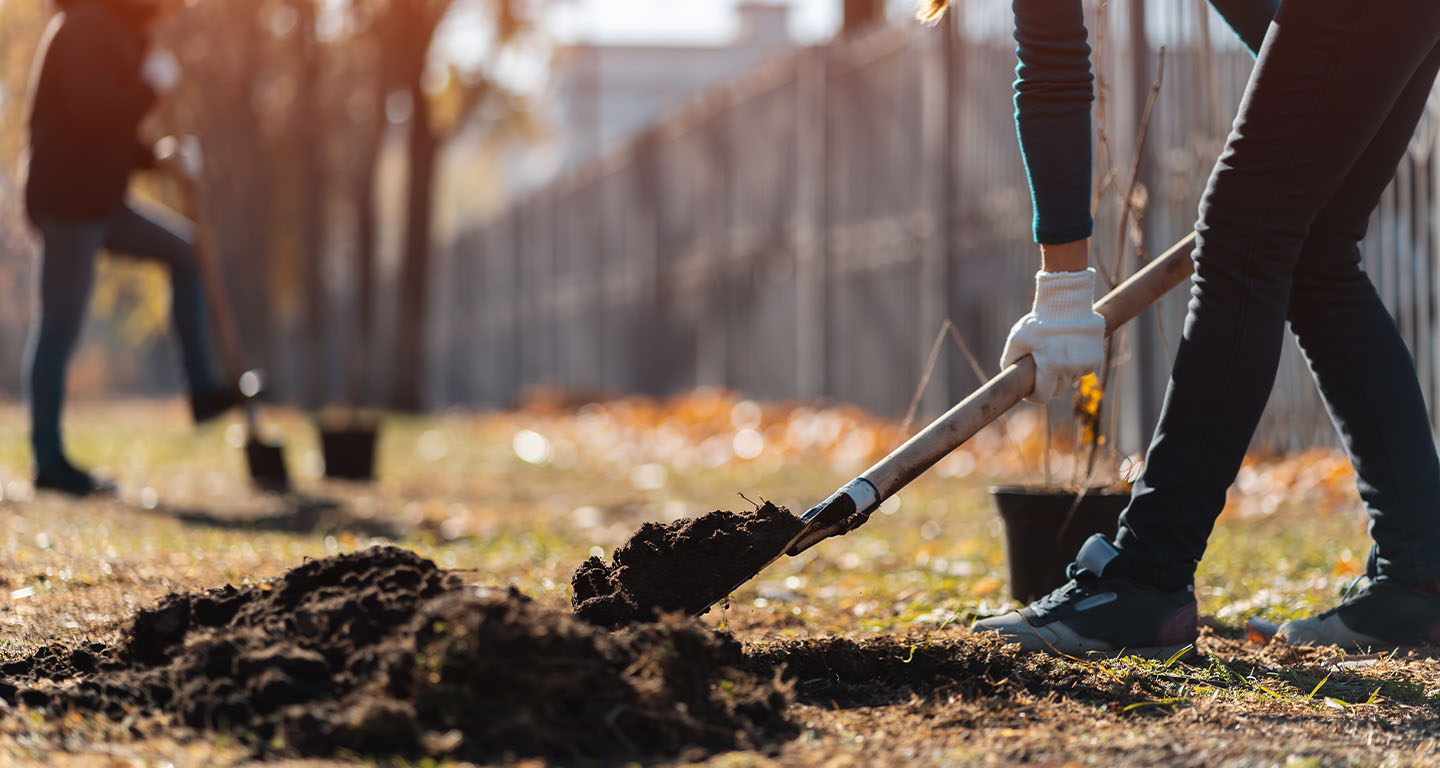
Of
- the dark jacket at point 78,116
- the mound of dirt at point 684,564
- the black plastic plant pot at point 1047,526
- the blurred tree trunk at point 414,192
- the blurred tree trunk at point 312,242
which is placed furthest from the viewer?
the blurred tree trunk at point 414,192

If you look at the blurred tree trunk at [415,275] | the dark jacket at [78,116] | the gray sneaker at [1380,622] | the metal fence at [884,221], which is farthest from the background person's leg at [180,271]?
the blurred tree trunk at [415,275]

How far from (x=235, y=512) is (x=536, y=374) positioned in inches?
678

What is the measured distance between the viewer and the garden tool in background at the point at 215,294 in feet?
22.2

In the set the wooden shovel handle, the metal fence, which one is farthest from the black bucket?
the wooden shovel handle

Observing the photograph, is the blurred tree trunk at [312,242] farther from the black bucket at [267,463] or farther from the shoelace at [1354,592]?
the shoelace at [1354,592]

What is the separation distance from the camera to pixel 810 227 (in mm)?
12109

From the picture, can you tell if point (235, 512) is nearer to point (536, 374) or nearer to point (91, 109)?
point (91, 109)

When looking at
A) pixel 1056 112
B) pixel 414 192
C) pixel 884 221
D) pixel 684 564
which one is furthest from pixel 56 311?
pixel 414 192

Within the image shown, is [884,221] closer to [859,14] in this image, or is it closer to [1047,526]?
[859,14]

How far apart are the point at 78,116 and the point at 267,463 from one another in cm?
169

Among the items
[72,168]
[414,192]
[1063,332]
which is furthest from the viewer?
[414,192]

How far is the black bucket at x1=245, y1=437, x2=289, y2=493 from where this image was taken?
269 inches

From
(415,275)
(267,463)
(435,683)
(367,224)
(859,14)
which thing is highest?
(859,14)

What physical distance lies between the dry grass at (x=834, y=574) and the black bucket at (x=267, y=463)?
0.33ft
